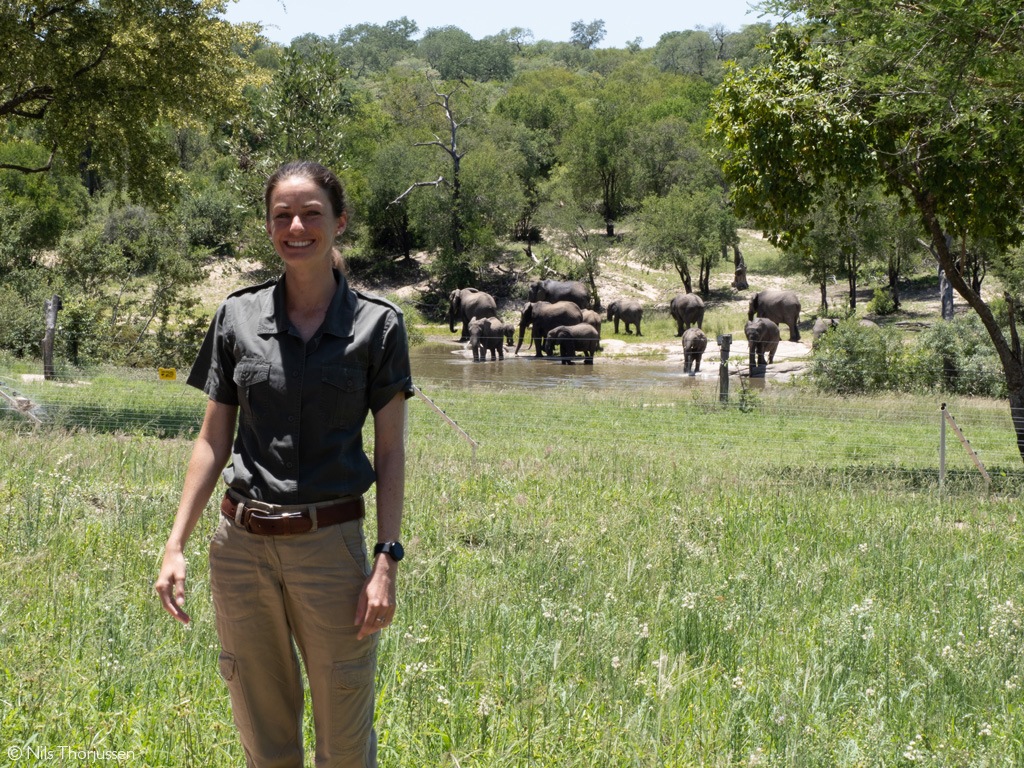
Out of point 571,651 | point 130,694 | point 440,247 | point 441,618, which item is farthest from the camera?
point 440,247

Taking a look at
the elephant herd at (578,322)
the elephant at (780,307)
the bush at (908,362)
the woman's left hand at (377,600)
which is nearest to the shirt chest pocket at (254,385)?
the woman's left hand at (377,600)

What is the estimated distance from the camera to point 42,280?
2911 cm

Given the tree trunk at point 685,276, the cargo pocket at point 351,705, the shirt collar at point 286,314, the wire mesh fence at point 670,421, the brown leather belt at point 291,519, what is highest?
the tree trunk at point 685,276

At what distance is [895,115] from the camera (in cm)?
1211

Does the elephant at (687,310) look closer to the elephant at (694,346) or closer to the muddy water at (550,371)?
the muddy water at (550,371)

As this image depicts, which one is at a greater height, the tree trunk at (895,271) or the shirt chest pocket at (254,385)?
the tree trunk at (895,271)

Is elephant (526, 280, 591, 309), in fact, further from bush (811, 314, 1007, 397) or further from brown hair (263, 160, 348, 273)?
brown hair (263, 160, 348, 273)

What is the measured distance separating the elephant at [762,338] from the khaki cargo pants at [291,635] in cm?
2830

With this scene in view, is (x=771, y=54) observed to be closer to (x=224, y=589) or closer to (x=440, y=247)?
(x=224, y=589)

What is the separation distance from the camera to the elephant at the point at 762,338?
30578mm

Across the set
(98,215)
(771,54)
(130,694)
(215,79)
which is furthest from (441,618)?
(98,215)

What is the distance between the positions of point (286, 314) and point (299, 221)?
0.30m

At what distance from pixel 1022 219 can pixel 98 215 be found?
44728mm

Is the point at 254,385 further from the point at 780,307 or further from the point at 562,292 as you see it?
the point at 562,292
